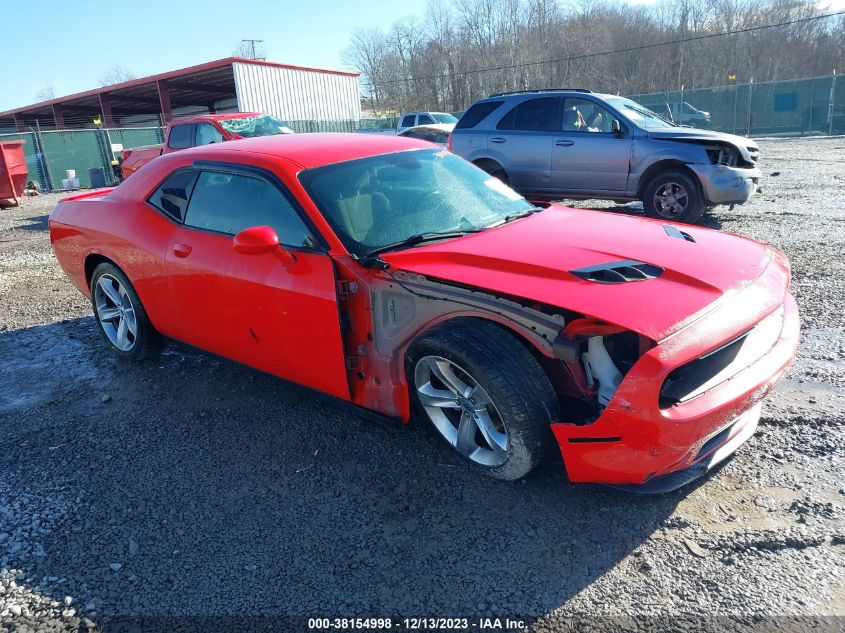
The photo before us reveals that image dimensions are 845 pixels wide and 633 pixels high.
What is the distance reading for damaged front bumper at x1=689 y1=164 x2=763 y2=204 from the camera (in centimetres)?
788

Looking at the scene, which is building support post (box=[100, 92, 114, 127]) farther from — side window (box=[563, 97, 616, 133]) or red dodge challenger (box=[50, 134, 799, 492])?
red dodge challenger (box=[50, 134, 799, 492])

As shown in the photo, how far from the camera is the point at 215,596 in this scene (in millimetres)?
2338

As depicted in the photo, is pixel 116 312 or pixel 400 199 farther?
pixel 116 312

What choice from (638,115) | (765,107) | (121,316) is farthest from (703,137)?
(765,107)

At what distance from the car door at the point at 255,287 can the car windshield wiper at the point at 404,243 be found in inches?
8.3

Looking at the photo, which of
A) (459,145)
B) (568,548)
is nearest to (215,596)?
(568,548)

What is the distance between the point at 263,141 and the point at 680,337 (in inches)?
119

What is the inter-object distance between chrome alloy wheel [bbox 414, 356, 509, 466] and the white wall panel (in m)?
27.0

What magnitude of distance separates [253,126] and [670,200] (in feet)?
27.6

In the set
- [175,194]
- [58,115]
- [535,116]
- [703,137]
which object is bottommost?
[703,137]

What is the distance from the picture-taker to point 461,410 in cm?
301

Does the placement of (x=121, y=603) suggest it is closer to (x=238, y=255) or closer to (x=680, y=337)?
(x=238, y=255)

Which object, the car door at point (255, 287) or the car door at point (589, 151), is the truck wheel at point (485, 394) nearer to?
the car door at point (255, 287)

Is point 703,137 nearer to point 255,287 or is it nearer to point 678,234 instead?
point 678,234
